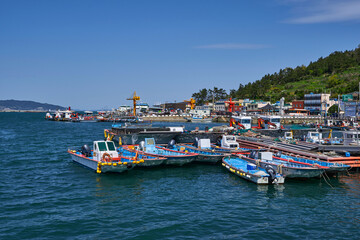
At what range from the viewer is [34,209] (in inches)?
961

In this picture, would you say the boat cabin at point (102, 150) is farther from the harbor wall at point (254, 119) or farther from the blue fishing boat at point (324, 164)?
the harbor wall at point (254, 119)

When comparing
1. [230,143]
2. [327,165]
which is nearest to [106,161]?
[230,143]

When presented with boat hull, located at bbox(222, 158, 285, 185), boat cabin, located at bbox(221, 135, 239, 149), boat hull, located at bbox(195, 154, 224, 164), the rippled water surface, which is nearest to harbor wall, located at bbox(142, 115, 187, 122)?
boat cabin, located at bbox(221, 135, 239, 149)

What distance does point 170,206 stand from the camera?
25141 mm

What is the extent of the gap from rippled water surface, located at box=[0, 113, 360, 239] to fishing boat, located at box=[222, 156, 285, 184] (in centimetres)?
75

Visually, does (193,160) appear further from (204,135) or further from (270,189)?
(204,135)

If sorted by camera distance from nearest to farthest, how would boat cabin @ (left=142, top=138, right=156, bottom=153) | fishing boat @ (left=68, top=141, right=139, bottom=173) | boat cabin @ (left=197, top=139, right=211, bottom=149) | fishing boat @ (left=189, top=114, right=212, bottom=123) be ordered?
fishing boat @ (left=68, top=141, right=139, bottom=173) → boat cabin @ (left=142, top=138, right=156, bottom=153) → boat cabin @ (left=197, top=139, right=211, bottom=149) → fishing boat @ (left=189, top=114, right=212, bottom=123)

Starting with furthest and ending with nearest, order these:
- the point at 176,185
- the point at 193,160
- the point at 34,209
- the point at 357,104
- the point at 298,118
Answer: the point at 298,118 → the point at 357,104 → the point at 193,160 → the point at 176,185 → the point at 34,209

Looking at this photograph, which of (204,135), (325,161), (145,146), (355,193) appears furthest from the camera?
(204,135)

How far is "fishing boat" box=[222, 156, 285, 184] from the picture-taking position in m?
30.5

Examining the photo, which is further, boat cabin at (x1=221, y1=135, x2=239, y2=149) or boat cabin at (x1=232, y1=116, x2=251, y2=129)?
boat cabin at (x1=232, y1=116, x2=251, y2=129)

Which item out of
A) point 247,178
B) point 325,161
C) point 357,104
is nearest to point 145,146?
point 247,178

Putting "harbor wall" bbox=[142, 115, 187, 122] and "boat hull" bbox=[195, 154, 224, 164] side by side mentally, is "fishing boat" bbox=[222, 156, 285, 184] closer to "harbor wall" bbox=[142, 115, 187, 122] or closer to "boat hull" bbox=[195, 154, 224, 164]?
"boat hull" bbox=[195, 154, 224, 164]

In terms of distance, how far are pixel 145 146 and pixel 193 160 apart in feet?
24.6
